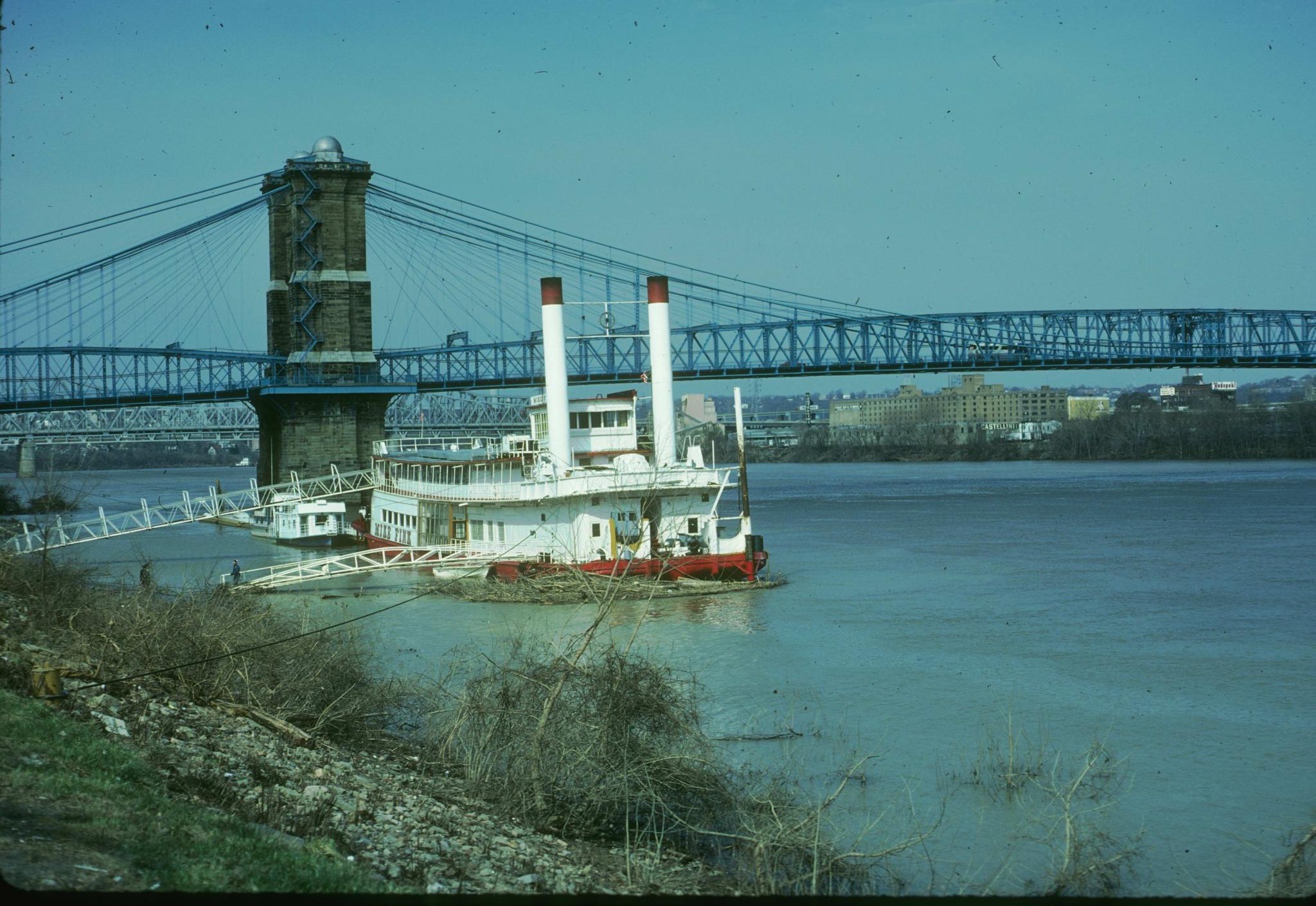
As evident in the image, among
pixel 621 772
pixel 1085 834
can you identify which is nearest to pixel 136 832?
pixel 621 772

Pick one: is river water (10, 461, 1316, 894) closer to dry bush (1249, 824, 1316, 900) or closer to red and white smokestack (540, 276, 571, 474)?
dry bush (1249, 824, 1316, 900)

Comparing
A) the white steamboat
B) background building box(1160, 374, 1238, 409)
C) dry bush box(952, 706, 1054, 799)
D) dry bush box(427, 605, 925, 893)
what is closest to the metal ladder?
the white steamboat

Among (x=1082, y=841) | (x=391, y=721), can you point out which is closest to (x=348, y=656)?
(x=391, y=721)

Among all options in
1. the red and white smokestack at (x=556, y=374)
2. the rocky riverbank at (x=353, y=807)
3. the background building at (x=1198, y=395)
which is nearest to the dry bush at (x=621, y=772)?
the rocky riverbank at (x=353, y=807)

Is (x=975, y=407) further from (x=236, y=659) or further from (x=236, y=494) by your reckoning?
(x=236, y=659)

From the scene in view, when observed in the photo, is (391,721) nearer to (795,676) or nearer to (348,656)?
(348,656)

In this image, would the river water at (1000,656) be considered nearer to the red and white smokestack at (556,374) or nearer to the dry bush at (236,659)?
the dry bush at (236,659)
